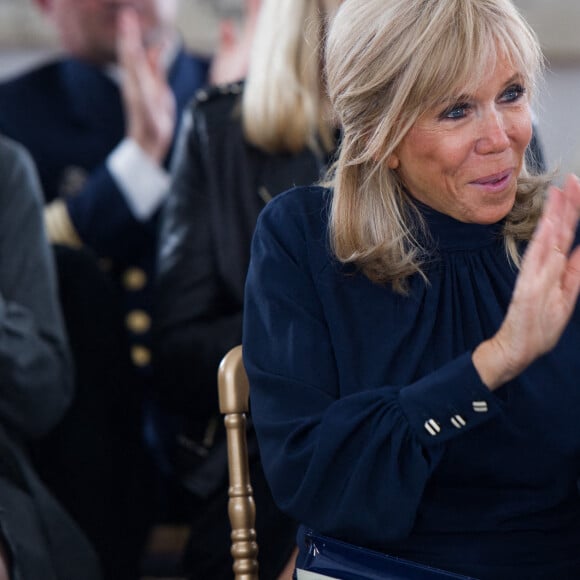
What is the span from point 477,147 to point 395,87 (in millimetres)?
120

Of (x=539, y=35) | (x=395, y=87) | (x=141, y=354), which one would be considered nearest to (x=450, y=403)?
(x=395, y=87)

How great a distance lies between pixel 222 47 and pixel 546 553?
60.4 inches

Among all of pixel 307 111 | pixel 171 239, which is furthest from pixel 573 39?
pixel 171 239

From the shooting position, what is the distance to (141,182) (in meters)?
2.58

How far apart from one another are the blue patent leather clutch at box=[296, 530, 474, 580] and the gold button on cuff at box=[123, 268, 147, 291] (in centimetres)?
132

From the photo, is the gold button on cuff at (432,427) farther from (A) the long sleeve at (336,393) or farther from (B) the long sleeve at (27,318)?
(B) the long sleeve at (27,318)

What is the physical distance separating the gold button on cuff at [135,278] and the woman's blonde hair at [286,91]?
566 mm

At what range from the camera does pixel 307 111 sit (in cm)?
212

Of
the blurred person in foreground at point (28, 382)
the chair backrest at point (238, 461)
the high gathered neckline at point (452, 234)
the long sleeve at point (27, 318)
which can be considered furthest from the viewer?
the long sleeve at point (27, 318)

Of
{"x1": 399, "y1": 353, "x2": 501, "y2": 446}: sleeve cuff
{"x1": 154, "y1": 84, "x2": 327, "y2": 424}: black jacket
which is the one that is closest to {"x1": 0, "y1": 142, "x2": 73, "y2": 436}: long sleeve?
{"x1": 154, "y1": 84, "x2": 327, "y2": 424}: black jacket

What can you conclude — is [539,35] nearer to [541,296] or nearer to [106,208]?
[106,208]

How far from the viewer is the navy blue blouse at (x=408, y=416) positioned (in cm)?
141

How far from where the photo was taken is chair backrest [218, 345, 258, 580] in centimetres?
163

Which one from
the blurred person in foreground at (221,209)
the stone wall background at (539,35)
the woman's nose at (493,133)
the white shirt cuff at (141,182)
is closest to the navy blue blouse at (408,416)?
the woman's nose at (493,133)
